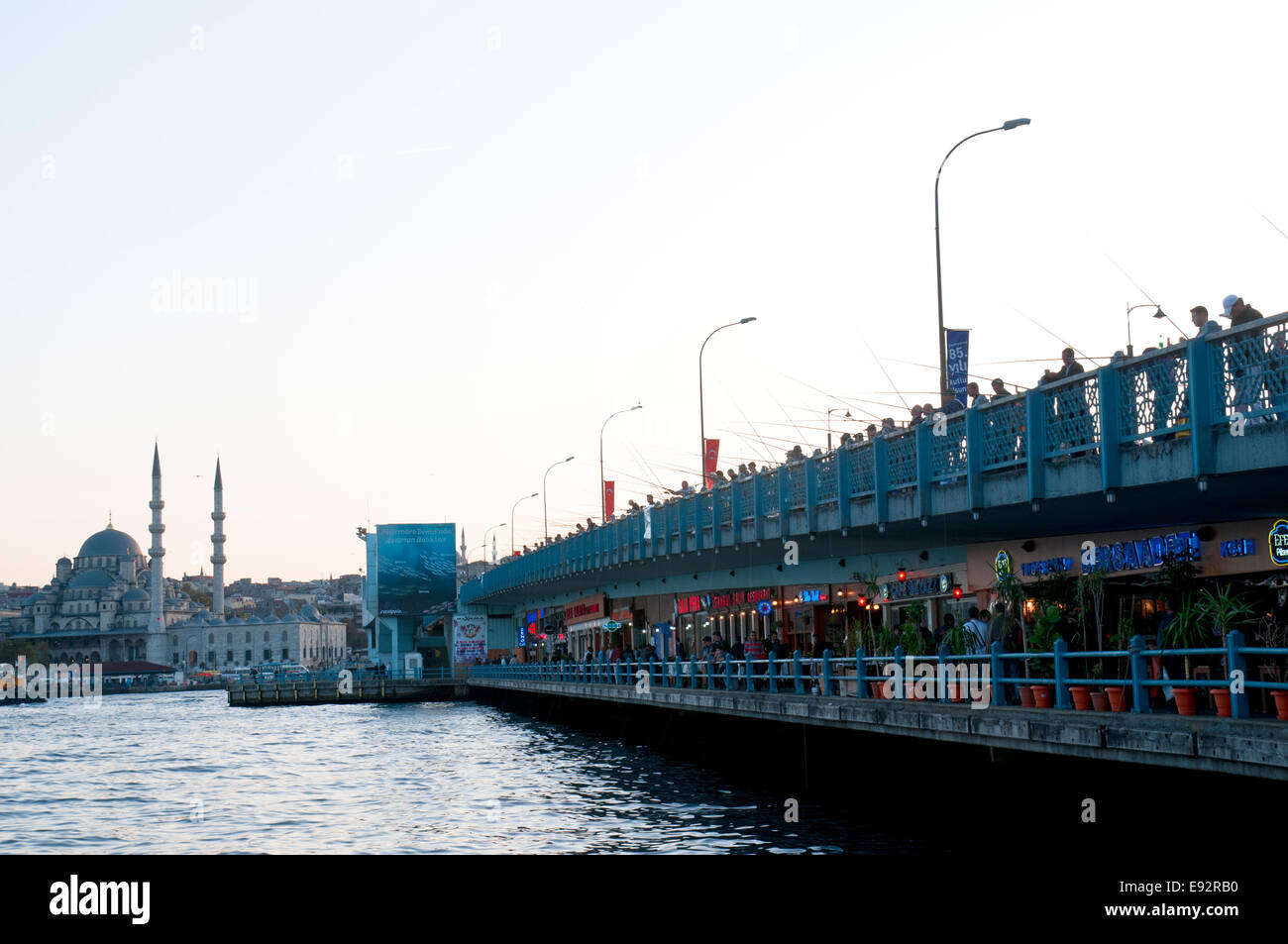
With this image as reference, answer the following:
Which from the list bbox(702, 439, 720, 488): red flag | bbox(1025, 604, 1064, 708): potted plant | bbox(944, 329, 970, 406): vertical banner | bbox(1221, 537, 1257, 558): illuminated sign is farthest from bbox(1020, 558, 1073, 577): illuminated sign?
bbox(702, 439, 720, 488): red flag

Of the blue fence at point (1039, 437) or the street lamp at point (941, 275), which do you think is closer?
the blue fence at point (1039, 437)

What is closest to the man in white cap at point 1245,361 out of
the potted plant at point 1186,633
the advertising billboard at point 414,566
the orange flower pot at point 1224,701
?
the potted plant at point 1186,633

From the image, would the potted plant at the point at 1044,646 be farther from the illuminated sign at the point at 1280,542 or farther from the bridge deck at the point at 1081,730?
the illuminated sign at the point at 1280,542

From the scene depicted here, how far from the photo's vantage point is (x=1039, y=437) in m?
24.7

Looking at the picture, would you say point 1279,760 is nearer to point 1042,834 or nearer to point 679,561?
point 1042,834

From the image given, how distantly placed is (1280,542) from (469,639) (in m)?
83.6

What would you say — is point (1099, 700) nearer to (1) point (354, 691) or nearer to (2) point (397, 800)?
(2) point (397, 800)

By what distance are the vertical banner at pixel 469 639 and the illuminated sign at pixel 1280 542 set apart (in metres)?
82.8

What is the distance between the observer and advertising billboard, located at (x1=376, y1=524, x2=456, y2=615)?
354ft

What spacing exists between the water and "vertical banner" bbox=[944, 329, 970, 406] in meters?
8.39

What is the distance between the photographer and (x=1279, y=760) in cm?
1512

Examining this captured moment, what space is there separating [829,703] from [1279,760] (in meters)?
14.0

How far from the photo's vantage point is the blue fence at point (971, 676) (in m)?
16.8
